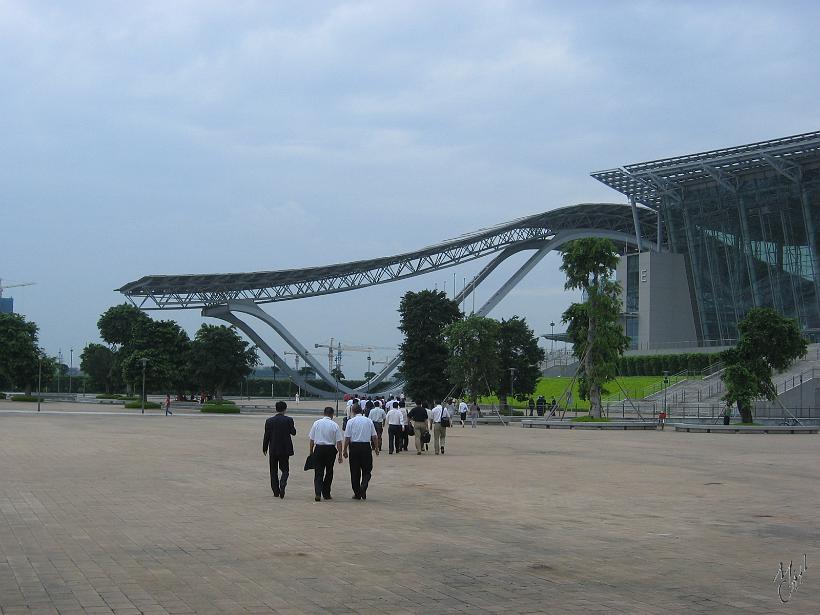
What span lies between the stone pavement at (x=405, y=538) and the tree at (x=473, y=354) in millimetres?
32374

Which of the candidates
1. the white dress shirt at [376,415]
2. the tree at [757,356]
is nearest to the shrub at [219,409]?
the tree at [757,356]

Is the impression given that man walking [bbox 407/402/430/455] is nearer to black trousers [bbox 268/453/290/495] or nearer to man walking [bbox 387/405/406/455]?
man walking [bbox 387/405/406/455]

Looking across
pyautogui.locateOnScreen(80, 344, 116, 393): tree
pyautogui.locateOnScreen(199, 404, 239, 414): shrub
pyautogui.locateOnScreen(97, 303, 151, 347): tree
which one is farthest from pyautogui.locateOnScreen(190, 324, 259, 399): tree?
pyautogui.locateOnScreen(80, 344, 116, 393): tree

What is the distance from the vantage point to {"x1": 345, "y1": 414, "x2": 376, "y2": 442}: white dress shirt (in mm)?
14477

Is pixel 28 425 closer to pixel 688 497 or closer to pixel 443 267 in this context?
pixel 688 497

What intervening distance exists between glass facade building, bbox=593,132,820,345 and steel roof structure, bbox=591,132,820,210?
0.08m

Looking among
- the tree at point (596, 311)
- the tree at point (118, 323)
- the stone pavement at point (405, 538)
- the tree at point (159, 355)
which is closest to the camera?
the stone pavement at point (405, 538)

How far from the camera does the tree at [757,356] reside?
143 feet

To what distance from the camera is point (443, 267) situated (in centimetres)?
9131

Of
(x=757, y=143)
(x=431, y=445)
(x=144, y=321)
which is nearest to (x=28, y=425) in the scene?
(x=431, y=445)

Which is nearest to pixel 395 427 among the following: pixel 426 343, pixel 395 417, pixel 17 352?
pixel 395 417

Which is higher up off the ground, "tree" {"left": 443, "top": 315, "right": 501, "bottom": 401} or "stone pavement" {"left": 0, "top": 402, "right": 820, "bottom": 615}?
"tree" {"left": 443, "top": 315, "right": 501, "bottom": 401}

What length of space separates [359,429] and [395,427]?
35.0ft

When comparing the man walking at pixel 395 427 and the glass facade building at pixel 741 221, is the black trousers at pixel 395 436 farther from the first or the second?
the glass facade building at pixel 741 221
